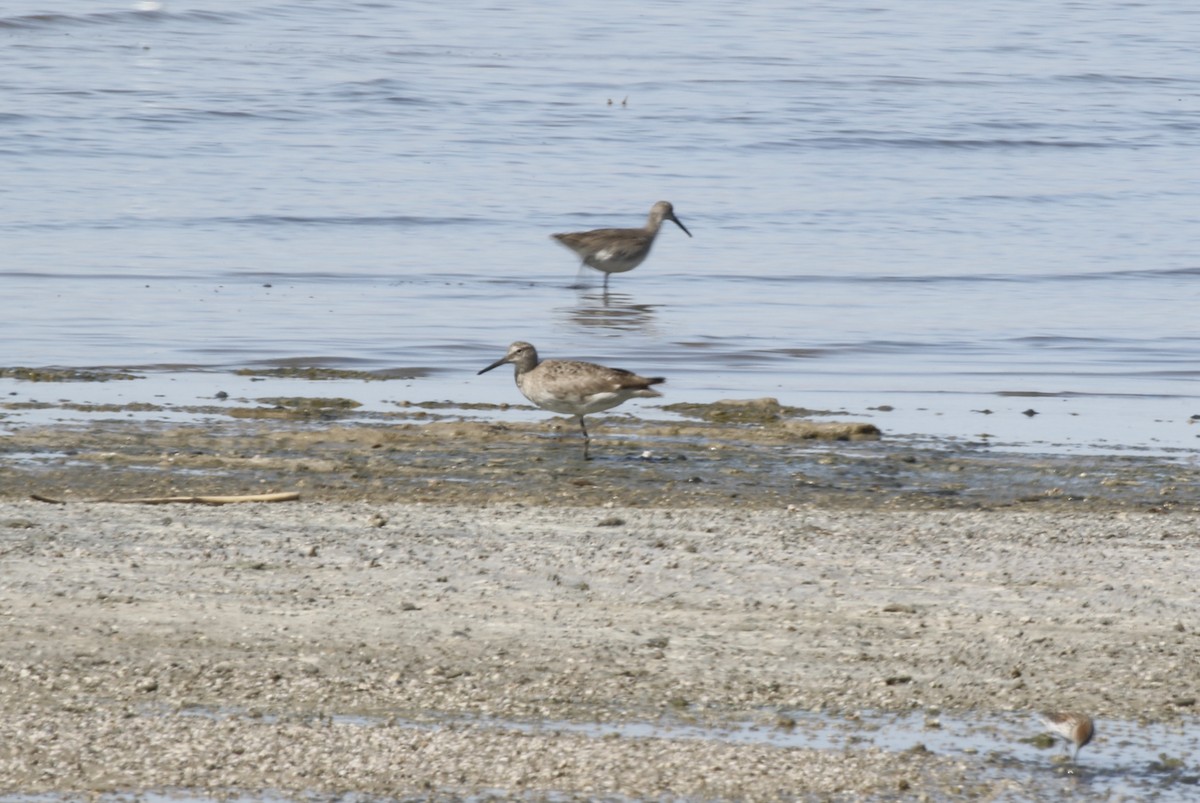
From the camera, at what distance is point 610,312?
18094 millimetres

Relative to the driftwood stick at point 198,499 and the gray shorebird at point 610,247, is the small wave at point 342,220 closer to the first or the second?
the gray shorebird at point 610,247

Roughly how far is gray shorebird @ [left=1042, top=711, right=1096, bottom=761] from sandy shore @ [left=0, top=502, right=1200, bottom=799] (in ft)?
0.60

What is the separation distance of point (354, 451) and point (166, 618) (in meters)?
3.70

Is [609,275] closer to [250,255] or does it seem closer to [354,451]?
[250,255]

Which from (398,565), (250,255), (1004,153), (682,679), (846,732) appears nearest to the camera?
(846,732)

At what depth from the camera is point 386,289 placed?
18.7 meters

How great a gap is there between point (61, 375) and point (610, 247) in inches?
279

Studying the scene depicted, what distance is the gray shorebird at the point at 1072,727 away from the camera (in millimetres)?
5914

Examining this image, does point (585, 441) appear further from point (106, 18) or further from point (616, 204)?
point (106, 18)

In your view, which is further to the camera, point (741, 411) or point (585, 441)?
point (741, 411)

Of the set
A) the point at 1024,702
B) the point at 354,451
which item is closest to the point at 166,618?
the point at 1024,702

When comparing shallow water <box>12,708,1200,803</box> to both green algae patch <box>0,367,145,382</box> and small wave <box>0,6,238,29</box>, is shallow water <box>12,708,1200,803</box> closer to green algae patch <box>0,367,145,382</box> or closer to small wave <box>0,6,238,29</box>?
green algae patch <box>0,367,145,382</box>

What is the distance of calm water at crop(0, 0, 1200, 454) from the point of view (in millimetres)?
15031

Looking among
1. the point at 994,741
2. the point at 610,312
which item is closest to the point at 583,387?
the point at 994,741
